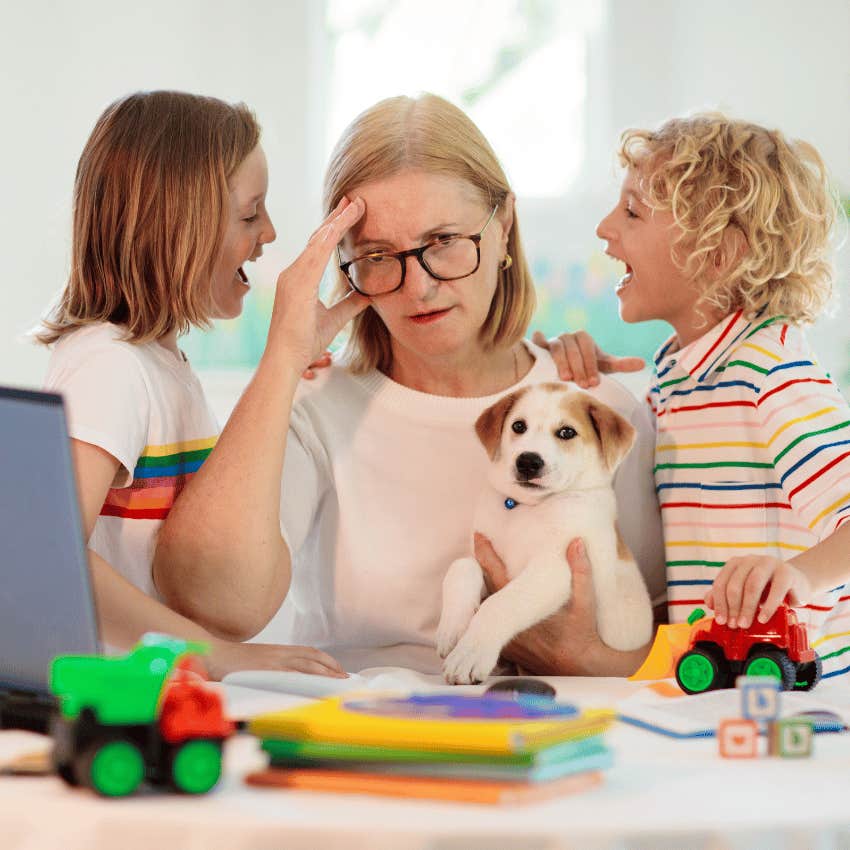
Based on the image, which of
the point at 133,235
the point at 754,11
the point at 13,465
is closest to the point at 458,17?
the point at 754,11

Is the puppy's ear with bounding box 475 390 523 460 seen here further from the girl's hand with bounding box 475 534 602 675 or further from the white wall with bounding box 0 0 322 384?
the white wall with bounding box 0 0 322 384

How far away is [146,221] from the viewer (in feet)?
5.69

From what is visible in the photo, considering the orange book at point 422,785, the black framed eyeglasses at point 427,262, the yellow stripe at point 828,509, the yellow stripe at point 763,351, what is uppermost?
the black framed eyeglasses at point 427,262

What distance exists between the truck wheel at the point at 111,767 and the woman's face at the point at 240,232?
1.15m

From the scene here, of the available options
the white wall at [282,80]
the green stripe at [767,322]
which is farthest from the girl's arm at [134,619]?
the white wall at [282,80]

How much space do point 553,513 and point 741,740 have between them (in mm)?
756

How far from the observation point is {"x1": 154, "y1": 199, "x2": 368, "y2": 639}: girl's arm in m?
1.64

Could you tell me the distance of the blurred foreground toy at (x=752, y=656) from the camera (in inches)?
49.3

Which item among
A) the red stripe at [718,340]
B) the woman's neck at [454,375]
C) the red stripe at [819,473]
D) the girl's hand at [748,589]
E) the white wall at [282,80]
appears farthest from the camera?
the white wall at [282,80]

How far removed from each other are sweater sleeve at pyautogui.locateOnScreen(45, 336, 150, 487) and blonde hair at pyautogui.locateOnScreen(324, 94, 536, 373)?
0.43 meters

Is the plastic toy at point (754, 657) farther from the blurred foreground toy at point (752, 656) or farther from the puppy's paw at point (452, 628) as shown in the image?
the puppy's paw at point (452, 628)

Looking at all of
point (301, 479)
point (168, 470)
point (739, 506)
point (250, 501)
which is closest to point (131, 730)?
point (250, 501)

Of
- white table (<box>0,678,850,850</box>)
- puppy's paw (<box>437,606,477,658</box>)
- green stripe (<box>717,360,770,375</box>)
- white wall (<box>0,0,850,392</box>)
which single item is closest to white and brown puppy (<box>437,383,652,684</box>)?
puppy's paw (<box>437,606,477,658</box>)

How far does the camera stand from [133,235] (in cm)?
173
